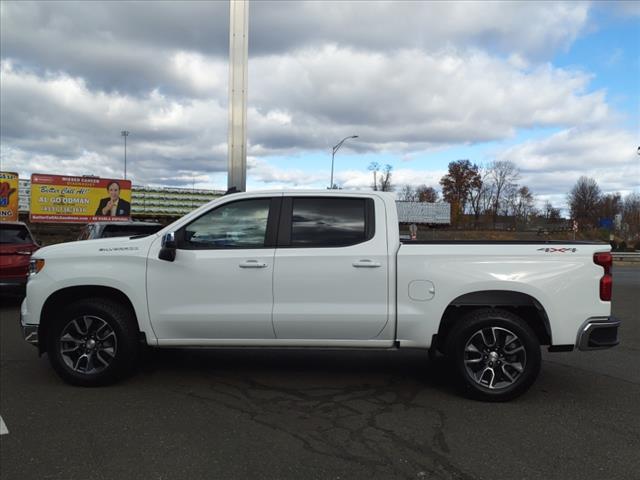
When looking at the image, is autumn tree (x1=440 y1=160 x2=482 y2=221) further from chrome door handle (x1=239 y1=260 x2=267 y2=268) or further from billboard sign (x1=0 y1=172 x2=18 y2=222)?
chrome door handle (x1=239 y1=260 x2=267 y2=268)

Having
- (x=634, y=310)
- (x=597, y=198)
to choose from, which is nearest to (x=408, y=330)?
(x=634, y=310)

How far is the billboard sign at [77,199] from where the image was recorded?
33812 mm

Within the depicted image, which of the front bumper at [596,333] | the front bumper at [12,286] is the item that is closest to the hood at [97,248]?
the front bumper at [596,333]

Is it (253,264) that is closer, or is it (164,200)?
(253,264)

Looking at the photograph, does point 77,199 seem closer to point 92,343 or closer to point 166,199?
point 166,199

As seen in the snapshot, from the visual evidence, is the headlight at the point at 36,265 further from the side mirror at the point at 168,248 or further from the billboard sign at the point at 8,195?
the billboard sign at the point at 8,195

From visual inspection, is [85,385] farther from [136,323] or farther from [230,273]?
[230,273]

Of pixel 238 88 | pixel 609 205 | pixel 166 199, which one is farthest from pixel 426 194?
pixel 238 88

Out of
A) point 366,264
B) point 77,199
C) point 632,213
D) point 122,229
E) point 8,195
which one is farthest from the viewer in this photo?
point 632,213

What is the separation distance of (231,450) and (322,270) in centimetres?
180

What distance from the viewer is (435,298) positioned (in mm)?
4891

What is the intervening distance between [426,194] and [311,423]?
112751 millimetres

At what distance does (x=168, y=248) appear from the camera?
5004mm

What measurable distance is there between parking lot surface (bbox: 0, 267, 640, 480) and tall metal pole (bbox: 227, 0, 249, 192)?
7676 mm
